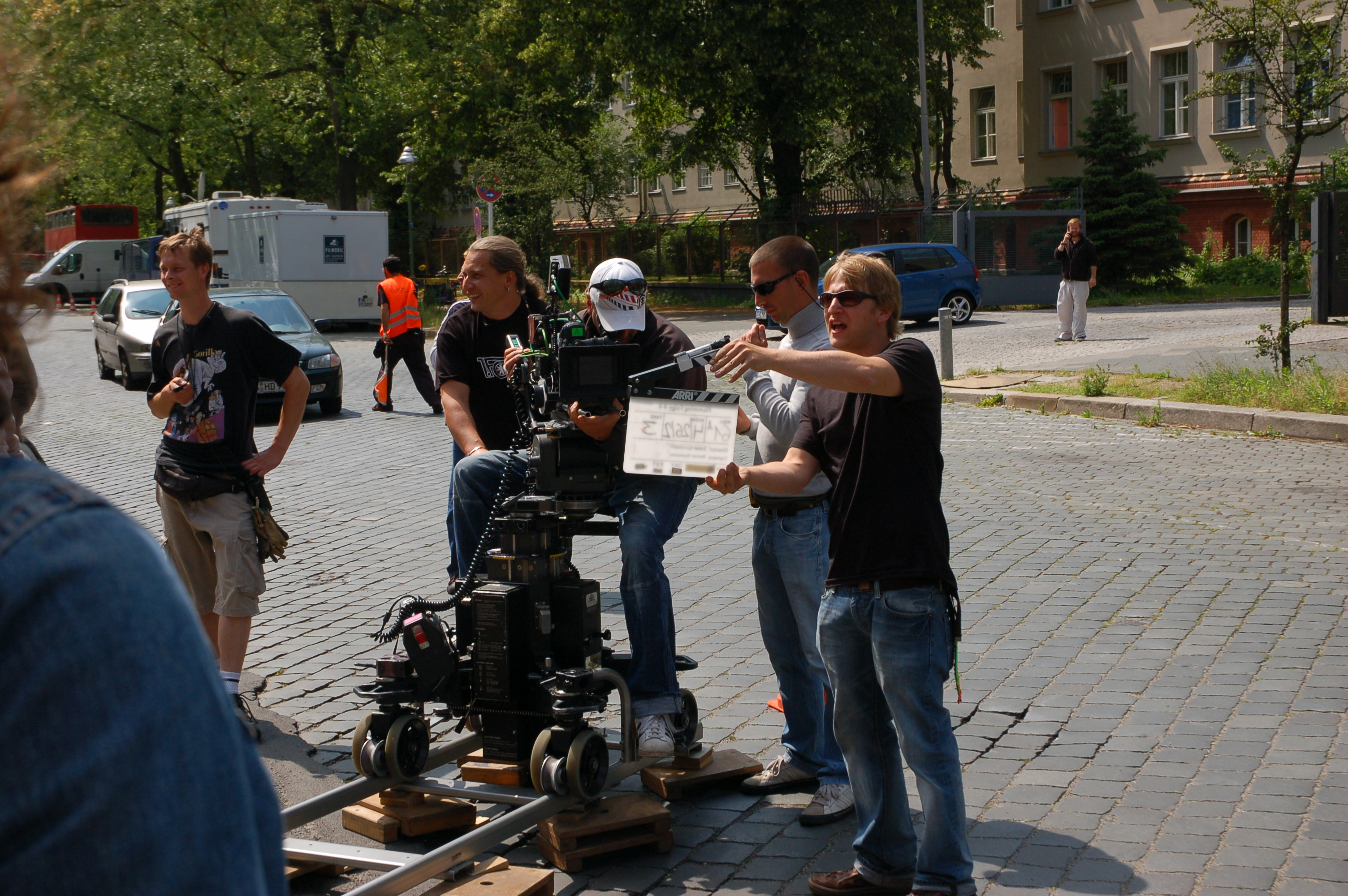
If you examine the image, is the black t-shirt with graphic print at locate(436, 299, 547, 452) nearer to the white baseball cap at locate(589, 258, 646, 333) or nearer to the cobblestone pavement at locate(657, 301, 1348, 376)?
the white baseball cap at locate(589, 258, 646, 333)

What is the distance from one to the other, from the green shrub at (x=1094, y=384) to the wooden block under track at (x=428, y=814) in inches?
484

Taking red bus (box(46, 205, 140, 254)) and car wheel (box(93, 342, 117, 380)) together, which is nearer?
car wheel (box(93, 342, 117, 380))

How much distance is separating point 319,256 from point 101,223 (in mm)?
30020

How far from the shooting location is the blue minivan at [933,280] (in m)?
27.5

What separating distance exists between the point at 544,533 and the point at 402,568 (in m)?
4.18

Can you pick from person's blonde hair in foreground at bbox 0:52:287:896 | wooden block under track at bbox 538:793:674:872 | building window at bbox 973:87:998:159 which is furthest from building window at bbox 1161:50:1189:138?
person's blonde hair in foreground at bbox 0:52:287:896

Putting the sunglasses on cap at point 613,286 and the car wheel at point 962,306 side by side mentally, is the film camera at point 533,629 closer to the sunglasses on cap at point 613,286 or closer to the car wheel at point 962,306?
the sunglasses on cap at point 613,286

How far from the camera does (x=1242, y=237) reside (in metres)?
38.1

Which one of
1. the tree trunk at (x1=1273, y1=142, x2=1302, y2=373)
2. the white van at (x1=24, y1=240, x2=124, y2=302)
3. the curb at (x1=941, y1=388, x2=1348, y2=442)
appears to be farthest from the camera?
the white van at (x1=24, y1=240, x2=124, y2=302)

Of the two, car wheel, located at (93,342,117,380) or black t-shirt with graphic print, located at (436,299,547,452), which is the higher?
black t-shirt with graphic print, located at (436,299,547,452)

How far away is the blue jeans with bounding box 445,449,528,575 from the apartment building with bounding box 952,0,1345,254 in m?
33.9

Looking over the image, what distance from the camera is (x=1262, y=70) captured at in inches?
568

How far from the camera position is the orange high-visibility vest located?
16.9m

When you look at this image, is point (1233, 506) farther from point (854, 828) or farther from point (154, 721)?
point (154, 721)
